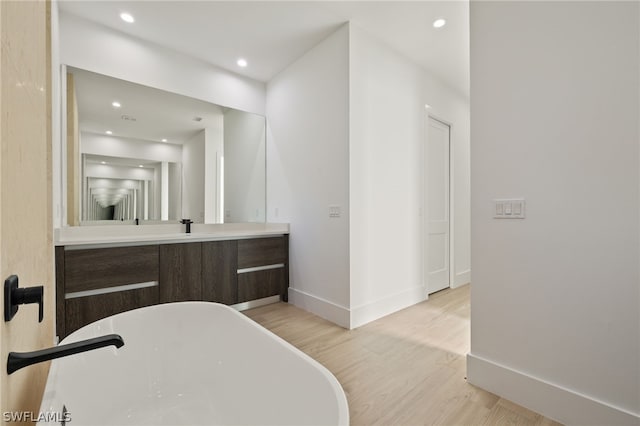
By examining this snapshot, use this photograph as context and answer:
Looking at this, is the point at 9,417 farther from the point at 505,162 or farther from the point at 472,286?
the point at 505,162

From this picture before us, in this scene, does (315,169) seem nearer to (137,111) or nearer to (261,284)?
(261,284)

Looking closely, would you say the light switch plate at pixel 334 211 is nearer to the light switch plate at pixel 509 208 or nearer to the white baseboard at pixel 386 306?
the white baseboard at pixel 386 306

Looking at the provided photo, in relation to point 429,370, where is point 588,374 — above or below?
above

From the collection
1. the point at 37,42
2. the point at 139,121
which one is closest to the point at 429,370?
the point at 37,42

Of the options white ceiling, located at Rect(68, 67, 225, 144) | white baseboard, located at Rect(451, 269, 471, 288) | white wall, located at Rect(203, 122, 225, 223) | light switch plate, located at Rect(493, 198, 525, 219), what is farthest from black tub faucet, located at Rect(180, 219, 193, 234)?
white baseboard, located at Rect(451, 269, 471, 288)

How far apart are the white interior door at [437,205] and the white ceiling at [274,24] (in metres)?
0.93

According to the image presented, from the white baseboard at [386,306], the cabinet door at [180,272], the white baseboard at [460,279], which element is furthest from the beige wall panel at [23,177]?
the white baseboard at [460,279]

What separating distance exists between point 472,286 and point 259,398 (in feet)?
4.39

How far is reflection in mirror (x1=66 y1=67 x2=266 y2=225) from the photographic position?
2.46m

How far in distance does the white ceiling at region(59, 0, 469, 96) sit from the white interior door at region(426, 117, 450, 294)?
3.06ft

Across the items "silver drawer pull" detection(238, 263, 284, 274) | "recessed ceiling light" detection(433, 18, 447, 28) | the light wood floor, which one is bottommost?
the light wood floor

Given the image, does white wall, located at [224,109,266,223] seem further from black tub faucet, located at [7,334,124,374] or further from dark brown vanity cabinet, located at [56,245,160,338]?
black tub faucet, located at [7,334,124,374]

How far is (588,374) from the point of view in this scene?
1295mm

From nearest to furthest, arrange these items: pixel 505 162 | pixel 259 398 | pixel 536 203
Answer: pixel 259 398 → pixel 536 203 → pixel 505 162
